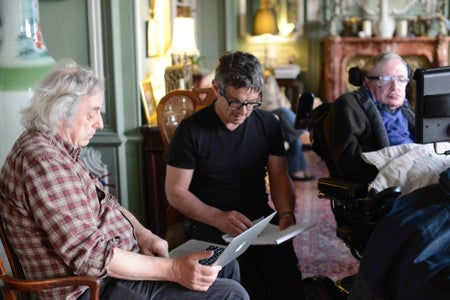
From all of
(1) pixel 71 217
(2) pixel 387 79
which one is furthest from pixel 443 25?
(1) pixel 71 217

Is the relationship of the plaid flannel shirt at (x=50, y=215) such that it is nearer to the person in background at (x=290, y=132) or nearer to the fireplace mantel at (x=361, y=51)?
the person in background at (x=290, y=132)

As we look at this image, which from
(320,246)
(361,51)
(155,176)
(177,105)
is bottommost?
(320,246)

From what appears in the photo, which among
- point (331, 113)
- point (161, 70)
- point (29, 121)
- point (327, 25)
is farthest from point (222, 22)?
point (29, 121)

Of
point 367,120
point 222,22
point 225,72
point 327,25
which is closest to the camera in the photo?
point 225,72

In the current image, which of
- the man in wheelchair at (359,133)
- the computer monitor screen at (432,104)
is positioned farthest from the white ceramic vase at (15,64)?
the computer monitor screen at (432,104)

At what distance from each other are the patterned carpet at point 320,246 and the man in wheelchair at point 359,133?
1.02 meters

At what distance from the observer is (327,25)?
7.45 metres

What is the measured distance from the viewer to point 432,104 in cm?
183

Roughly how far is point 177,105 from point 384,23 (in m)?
4.72

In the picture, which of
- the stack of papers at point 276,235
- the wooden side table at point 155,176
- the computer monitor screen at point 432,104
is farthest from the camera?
the wooden side table at point 155,176

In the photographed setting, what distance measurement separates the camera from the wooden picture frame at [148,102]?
3.40m

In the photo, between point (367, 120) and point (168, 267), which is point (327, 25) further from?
point (168, 267)

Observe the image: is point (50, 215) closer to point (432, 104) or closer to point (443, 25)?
point (432, 104)

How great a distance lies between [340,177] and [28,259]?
122cm
